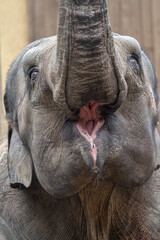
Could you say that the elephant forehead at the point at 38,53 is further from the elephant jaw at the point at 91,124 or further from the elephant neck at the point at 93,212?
the elephant neck at the point at 93,212

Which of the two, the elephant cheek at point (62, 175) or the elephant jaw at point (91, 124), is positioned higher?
the elephant jaw at point (91, 124)

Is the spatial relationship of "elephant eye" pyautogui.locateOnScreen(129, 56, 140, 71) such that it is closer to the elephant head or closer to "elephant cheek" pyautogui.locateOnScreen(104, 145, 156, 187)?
the elephant head

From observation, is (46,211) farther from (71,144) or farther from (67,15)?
(67,15)

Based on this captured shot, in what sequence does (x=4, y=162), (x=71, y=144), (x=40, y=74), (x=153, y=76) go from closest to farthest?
1. (x=71, y=144)
2. (x=40, y=74)
3. (x=153, y=76)
4. (x=4, y=162)

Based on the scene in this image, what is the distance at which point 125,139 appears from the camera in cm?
367

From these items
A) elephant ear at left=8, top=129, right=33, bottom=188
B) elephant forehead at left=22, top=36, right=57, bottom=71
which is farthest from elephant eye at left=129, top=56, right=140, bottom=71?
elephant ear at left=8, top=129, right=33, bottom=188

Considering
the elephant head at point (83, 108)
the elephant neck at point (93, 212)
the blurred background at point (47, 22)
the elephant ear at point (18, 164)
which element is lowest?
the blurred background at point (47, 22)

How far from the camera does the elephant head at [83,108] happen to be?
3174 millimetres

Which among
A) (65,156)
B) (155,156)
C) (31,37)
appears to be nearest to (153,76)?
(155,156)

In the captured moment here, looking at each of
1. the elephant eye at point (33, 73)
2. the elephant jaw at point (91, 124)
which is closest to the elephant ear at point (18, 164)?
the elephant eye at point (33, 73)

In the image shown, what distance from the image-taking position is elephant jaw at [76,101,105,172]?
348 centimetres

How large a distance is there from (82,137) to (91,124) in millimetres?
65

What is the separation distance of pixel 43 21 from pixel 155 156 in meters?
3.96

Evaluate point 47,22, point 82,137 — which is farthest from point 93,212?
point 47,22
